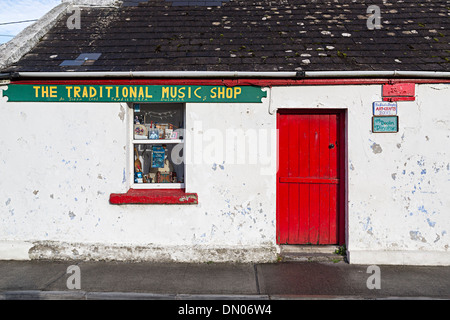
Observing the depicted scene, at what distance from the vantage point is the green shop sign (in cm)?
536

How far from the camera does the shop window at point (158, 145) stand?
5.70m

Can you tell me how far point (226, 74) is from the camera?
5.21 meters

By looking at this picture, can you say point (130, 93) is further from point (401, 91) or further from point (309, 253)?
point (401, 91)

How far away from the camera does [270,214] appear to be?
5.33 metres

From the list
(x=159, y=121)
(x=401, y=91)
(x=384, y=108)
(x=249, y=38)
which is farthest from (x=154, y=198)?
(x=401, y=91)

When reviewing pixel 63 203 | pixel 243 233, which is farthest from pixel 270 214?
pixel 63 203

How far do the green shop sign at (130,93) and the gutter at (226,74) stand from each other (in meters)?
0.17

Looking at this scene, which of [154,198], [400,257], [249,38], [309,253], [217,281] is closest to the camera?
[217,281]

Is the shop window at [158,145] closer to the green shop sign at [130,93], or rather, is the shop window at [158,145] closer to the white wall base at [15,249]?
the green shop sign at [130,93]

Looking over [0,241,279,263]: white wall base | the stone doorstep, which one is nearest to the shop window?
[0,241,279,263]: white wall base

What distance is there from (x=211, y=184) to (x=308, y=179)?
1.71m

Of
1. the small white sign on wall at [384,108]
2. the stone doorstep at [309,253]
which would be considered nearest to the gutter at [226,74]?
the small white sign on wall at [384,108]

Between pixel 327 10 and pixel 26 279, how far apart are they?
24.3 feet

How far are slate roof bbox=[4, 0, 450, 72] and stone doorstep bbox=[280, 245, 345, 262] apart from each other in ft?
9.99
